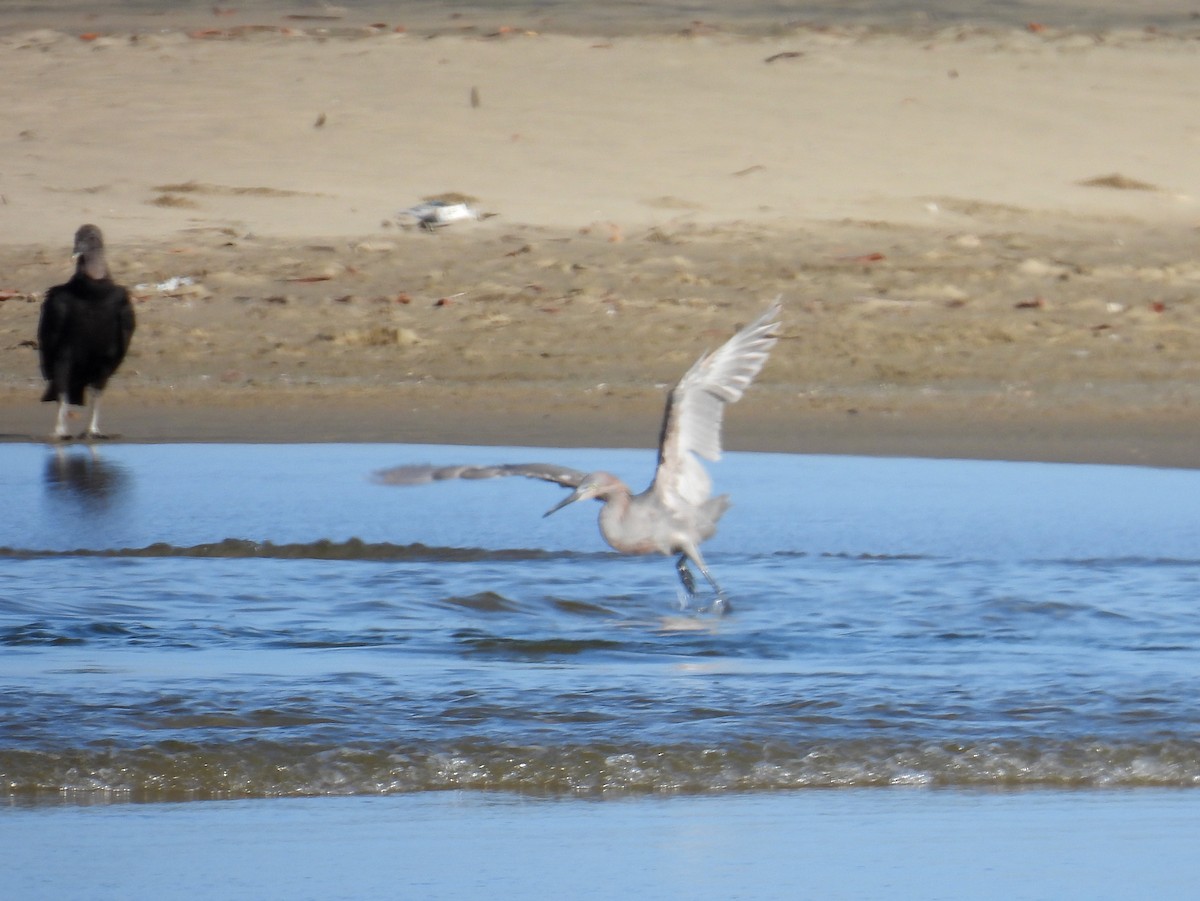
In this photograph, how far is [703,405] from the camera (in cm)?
657

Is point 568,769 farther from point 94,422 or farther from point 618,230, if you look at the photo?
point 618,230

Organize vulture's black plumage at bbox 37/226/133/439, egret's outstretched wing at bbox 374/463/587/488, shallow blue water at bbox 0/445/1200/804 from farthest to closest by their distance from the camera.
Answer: vulture's black plumage at bbox 37/226/133/439 → egret's outstretched wing at bbox 374/463/587/488 → shallow blue water at bbox 0/445/1200/804

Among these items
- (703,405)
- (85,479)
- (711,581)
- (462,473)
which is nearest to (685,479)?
(703,405)

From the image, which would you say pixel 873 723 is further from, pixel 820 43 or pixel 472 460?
pixel 820 43

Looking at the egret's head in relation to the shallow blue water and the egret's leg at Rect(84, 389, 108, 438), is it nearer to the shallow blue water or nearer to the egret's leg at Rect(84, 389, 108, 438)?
the shallow blue water

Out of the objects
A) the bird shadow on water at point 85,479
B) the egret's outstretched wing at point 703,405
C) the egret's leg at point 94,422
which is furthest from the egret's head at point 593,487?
the egret's leg at point 94,422

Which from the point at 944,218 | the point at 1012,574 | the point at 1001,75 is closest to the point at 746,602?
the point at 1012,574

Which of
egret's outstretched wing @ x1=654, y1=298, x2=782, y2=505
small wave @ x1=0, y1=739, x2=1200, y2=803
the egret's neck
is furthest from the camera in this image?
the egret's neck

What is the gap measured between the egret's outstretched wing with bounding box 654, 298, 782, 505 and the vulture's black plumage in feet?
12.8

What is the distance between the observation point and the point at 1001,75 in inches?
746

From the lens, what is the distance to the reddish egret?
645 cm

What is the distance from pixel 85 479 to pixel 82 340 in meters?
1.39

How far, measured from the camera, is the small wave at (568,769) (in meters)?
4.62

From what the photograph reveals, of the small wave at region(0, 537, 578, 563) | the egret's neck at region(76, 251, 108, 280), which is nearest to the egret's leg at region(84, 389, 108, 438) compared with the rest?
the egret's neck at region(76, 251, 108, 280)
